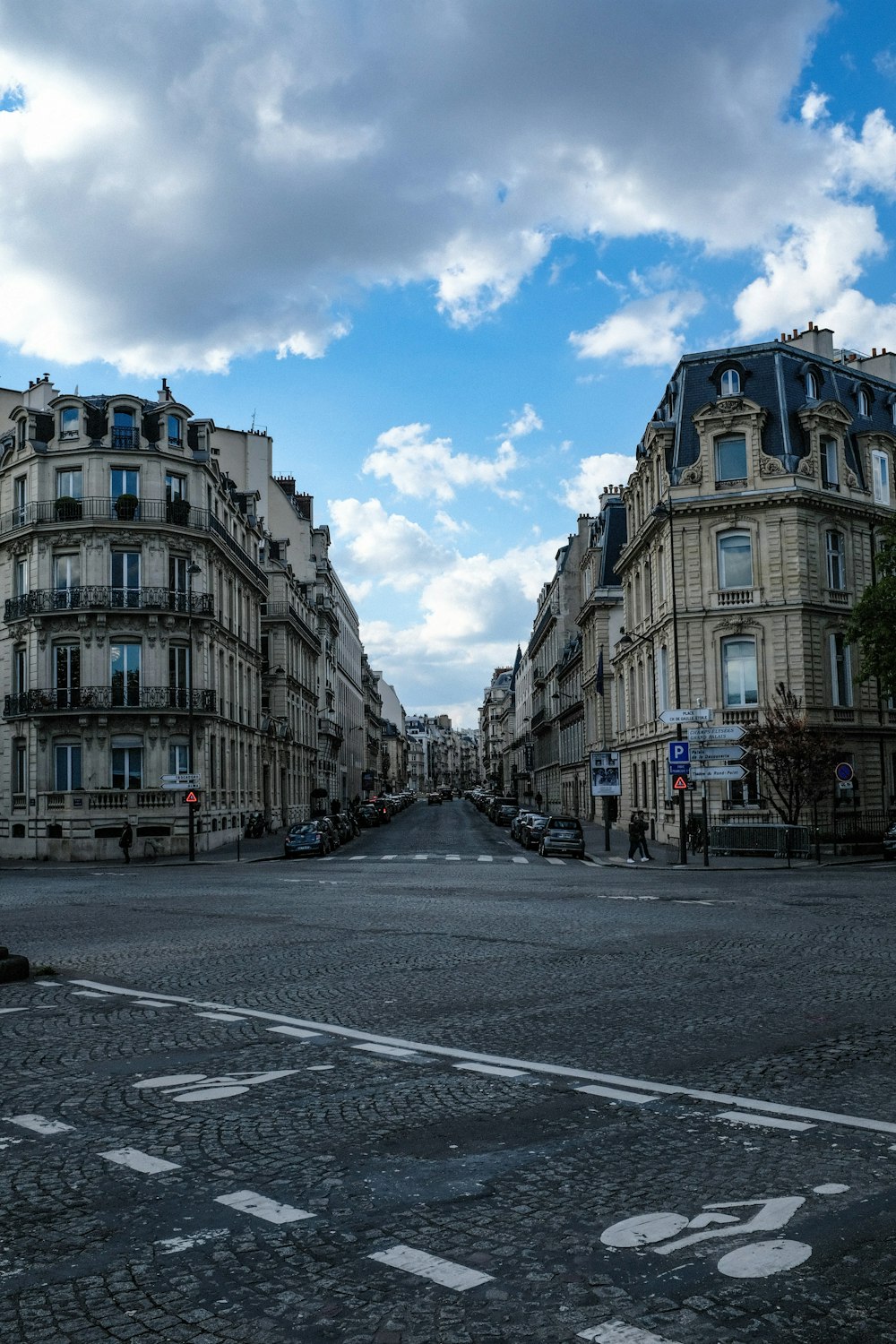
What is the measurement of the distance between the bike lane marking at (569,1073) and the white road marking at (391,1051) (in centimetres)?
4

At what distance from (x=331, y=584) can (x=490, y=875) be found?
71877 millimetres

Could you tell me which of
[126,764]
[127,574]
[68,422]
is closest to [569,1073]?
[126,764]

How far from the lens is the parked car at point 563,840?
140ft

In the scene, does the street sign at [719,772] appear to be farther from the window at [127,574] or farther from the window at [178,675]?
the window at [127,574]

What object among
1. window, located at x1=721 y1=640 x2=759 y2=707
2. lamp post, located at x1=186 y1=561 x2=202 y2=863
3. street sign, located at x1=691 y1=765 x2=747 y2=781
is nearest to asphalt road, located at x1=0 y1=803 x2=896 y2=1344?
street sign, located at x1=691 y1=765 x2=747 y2=781

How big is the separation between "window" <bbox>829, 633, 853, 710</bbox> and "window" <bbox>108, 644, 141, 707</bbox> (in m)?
27.0

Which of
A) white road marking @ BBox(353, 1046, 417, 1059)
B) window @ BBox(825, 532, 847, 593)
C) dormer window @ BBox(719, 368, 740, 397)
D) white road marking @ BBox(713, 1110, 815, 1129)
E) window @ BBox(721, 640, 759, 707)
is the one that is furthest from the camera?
dormer window @ BBox(719, 368, 740, 397)

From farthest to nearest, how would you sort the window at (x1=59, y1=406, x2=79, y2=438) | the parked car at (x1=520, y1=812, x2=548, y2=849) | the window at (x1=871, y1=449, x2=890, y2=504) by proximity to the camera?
the parked car at (x1=520, y1=812, x2=548, y2=849), the window at (x1=59, y1=406, x2=79, y2=438), the window at (x1=871, y1=449, x2=890, y2=504)

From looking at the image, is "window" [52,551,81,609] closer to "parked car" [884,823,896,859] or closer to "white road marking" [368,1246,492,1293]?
"parked car" [884,823,896,859]

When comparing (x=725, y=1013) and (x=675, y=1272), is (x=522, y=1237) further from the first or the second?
(x=725, y=1013)

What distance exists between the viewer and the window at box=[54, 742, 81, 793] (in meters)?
45.4

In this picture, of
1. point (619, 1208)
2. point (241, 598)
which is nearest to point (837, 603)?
point (241, 598)

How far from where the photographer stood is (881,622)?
37031mm

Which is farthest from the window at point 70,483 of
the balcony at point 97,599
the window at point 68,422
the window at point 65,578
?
the balcony at point 97,599
